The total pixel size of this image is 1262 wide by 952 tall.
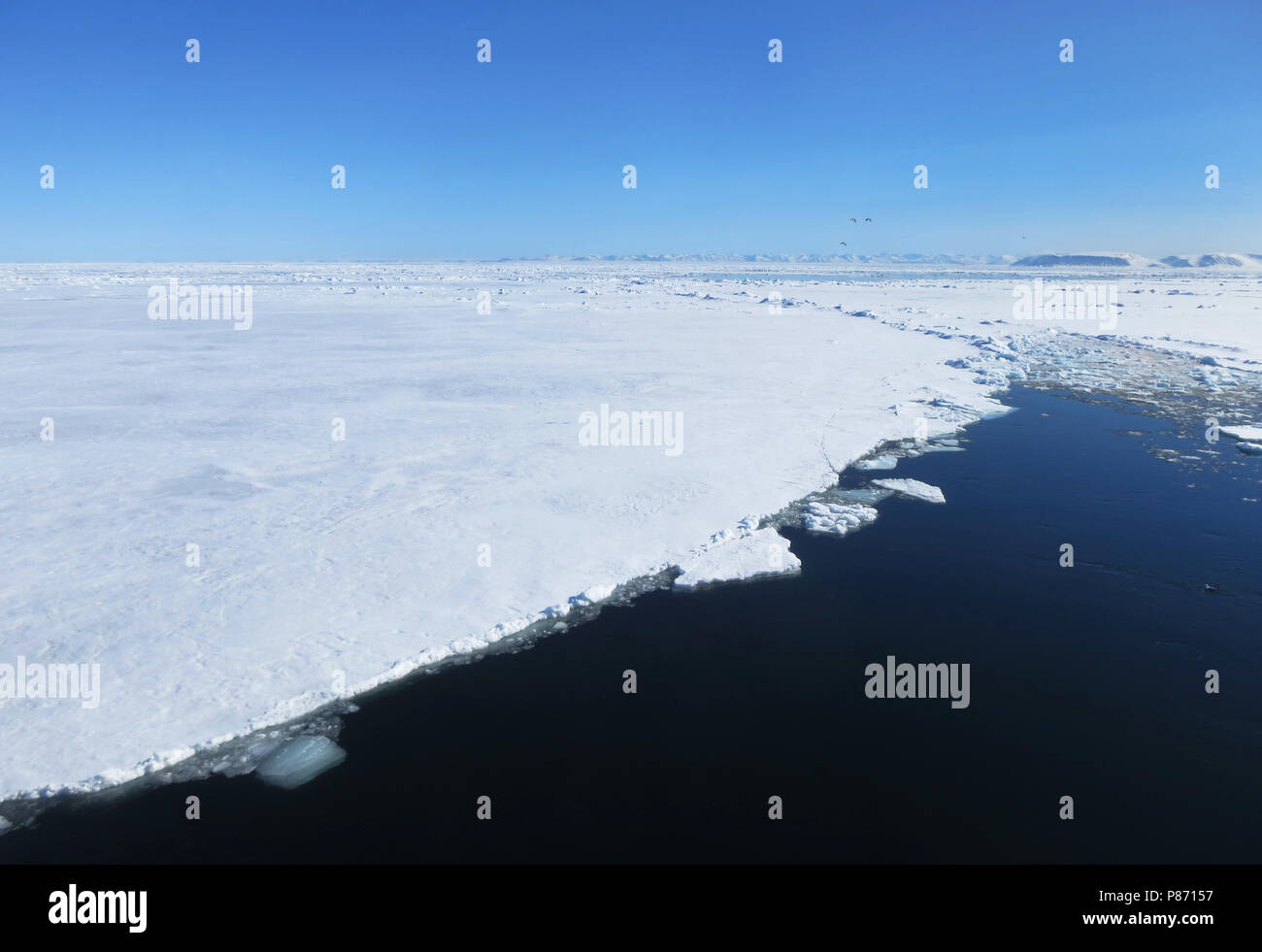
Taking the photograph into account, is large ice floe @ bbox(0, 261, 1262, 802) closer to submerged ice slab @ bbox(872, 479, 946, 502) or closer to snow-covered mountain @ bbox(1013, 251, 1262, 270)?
submerged ice slab @ bbox(872, 479, 946, 502)

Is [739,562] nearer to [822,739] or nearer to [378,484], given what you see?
[822,739]

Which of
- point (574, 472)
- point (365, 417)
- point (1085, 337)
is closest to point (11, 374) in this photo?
point (365, 417)

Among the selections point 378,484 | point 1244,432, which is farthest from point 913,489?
point 378,484

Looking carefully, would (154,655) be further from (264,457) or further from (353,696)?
(264,457)

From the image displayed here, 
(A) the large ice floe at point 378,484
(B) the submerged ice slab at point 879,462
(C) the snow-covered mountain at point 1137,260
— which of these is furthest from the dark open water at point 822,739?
(C) the snow-covered mountain at point 1137,260

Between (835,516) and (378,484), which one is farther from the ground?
(378,484)

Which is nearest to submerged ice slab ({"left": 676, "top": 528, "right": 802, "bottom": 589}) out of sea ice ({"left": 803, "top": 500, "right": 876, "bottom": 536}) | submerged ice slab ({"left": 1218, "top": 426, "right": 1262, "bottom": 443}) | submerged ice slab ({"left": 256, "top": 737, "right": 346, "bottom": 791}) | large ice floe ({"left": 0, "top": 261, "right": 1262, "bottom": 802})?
large ice floe ({"left": 0, "top": 261, "right": 1262, "bottom": 802})
